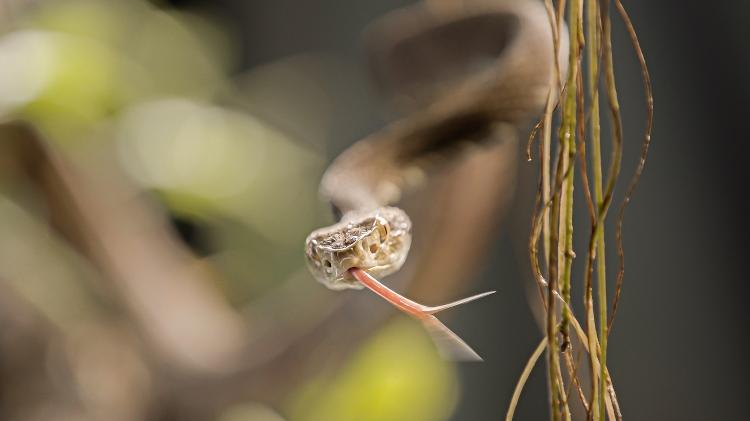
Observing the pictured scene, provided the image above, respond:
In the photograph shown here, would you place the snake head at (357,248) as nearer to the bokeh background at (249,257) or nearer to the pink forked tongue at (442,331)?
the pink forked tongue at (442,331)

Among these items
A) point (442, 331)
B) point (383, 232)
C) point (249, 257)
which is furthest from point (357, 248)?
point (249, 257)

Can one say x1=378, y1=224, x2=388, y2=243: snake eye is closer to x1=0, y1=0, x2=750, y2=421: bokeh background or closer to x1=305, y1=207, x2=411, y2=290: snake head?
x1=305, y1=207, x2=411, y2=290: snake head

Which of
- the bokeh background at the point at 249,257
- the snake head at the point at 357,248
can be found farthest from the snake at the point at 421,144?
the bokeh background at the point at 249,257

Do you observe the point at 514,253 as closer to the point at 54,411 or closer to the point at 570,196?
the point at 54,411

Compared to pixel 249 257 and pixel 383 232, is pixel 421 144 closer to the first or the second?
pixel 383 232

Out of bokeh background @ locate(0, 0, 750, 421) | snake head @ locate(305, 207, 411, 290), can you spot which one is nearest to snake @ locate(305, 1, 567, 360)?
snake head @ locate(305, 207, 411, 290)

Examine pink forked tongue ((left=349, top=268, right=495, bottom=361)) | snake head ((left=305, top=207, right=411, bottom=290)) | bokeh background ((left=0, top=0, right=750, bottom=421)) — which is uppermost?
pink forked tongue ((left=349, top=268, right=495, bottom=361))

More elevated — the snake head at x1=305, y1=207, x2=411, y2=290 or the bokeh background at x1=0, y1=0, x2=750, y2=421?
the snake head at x1=305, y1=207, x2=411, y2=290
